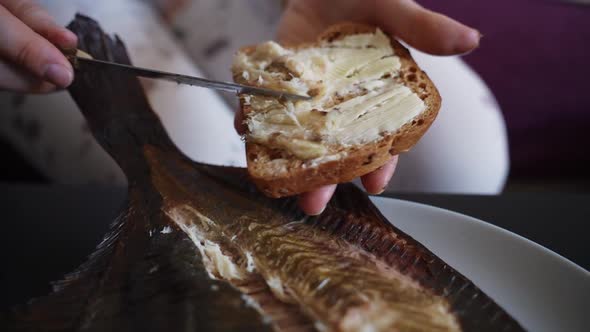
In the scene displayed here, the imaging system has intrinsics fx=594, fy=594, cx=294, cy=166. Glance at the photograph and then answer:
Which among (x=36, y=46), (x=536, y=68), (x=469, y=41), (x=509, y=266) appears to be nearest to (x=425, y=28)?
(x=469, y=41)

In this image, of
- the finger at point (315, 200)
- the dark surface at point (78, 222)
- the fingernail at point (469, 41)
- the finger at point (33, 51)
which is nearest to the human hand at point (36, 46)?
the finger at point (33, 51)

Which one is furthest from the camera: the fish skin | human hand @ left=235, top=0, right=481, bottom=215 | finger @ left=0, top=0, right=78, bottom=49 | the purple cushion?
the purple cushion

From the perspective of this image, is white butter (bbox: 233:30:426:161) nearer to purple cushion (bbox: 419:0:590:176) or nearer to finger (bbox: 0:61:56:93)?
finger (bbox: 0:61:56:93)

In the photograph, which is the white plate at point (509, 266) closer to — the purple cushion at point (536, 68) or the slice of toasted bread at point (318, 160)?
the slice of toasted bread at point (318, 160)

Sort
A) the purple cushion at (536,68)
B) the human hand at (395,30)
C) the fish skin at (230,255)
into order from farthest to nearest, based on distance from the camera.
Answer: the purple cushion at (536,68)
the human hand at (395,30)
the fish skin at (230,255)

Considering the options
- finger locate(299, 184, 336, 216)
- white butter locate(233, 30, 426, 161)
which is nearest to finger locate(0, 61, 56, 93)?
white butter locate(233, 30, 426, 161)

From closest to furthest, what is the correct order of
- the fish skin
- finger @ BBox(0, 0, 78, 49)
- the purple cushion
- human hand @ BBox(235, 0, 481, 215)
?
the fish skin
human hand @ BBox(235, 0, 481, 215)
finger @ BBox(0, 0, 78, 49)
the purple cushion

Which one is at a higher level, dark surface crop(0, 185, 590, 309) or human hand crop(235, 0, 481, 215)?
human hand crop(235, 0, 481, 215)
